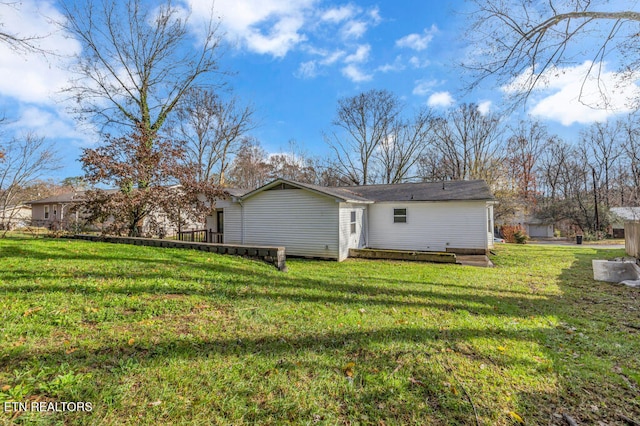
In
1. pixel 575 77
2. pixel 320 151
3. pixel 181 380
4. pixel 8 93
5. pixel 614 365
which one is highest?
pixel 320 151

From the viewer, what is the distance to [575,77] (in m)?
6.54

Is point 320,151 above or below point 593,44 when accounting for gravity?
above

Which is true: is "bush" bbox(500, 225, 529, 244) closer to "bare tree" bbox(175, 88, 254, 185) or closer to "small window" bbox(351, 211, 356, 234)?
"small window" bbox(351, 211, 356, 234)

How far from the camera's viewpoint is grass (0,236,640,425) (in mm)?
2162

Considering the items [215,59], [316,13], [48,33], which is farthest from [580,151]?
[48,33]

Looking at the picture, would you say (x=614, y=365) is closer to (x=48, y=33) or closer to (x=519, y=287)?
(x=519, y=287)

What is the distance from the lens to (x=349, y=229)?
39.2 ft

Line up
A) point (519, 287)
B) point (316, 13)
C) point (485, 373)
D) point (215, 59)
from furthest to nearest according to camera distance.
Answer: point (215, 59)
point (316, 13)
point (519, 287)
point (485, 373)

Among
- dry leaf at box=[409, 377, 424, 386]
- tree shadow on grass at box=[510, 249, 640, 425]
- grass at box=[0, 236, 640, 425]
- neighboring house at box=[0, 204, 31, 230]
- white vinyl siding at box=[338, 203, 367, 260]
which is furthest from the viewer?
neighboring house at box=[0, 204, 31, 230]

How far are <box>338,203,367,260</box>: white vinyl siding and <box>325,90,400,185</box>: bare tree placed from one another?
1341 cm

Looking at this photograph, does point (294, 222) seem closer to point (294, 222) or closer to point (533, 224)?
point (294, 222)

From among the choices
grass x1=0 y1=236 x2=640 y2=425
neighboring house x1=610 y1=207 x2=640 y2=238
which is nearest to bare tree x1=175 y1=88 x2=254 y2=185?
grass x1=0 y1=236 x2=640 y2=425

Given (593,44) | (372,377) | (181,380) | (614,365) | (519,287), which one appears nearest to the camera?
(181,380)

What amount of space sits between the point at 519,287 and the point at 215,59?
18.1 meters
